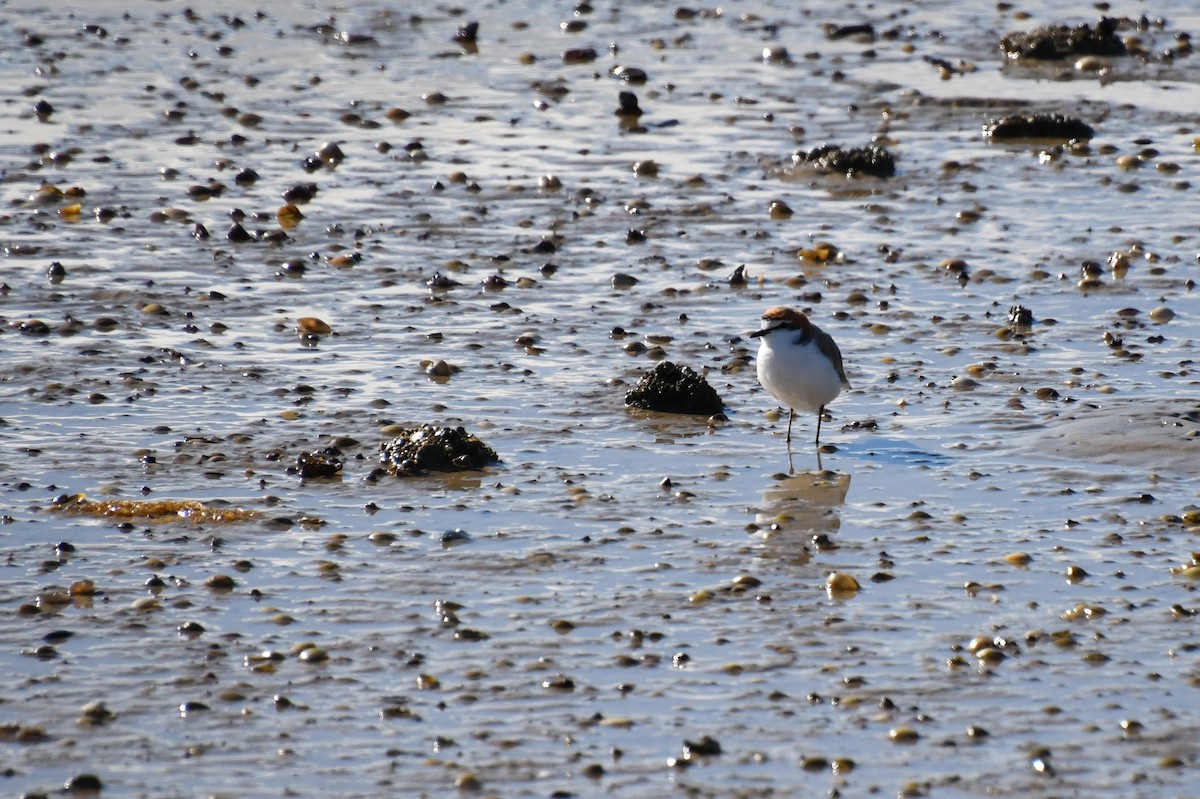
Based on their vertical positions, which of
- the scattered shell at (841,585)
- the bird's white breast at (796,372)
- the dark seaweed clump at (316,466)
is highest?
the bird's white breast at (796,372)

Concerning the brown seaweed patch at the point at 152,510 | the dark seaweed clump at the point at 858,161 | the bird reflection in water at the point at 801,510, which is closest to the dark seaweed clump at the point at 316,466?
the brown seaweed patch at the point at 152,510

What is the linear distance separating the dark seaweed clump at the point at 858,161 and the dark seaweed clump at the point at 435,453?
8016 mm

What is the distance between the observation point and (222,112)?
19906 mm

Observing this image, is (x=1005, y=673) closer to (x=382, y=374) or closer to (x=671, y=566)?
(x=671, y=566)

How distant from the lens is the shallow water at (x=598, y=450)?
6.92m

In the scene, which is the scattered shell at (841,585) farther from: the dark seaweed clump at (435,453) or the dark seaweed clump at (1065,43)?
the dark seaweed clump at (1065,43)

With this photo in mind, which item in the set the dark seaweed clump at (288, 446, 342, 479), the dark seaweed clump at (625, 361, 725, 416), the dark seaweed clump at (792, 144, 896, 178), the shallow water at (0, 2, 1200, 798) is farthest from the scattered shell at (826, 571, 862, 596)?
the dark seaweed clump at (792, 144, 896, 178)

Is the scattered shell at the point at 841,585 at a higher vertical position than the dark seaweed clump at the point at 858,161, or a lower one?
lower

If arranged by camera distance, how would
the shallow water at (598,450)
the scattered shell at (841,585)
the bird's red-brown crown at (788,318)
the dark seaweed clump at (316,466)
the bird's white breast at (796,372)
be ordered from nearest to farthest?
the shallow water at (598,450), the scattered shell at (841,585), the dark seaweed clump at (316,466), the bird's white breast at (796,372), the bird's red-brown crown at (788,318)

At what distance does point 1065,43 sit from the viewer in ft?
72.6

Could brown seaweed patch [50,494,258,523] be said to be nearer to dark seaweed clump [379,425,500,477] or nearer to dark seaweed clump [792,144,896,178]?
dark seaweed clump [379,425,500,477]

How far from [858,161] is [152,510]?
9.65 meters

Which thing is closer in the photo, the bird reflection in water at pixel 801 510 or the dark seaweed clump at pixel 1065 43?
the bird reflection in water at pixel 801 510

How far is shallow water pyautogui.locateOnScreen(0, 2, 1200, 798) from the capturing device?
6.92m
